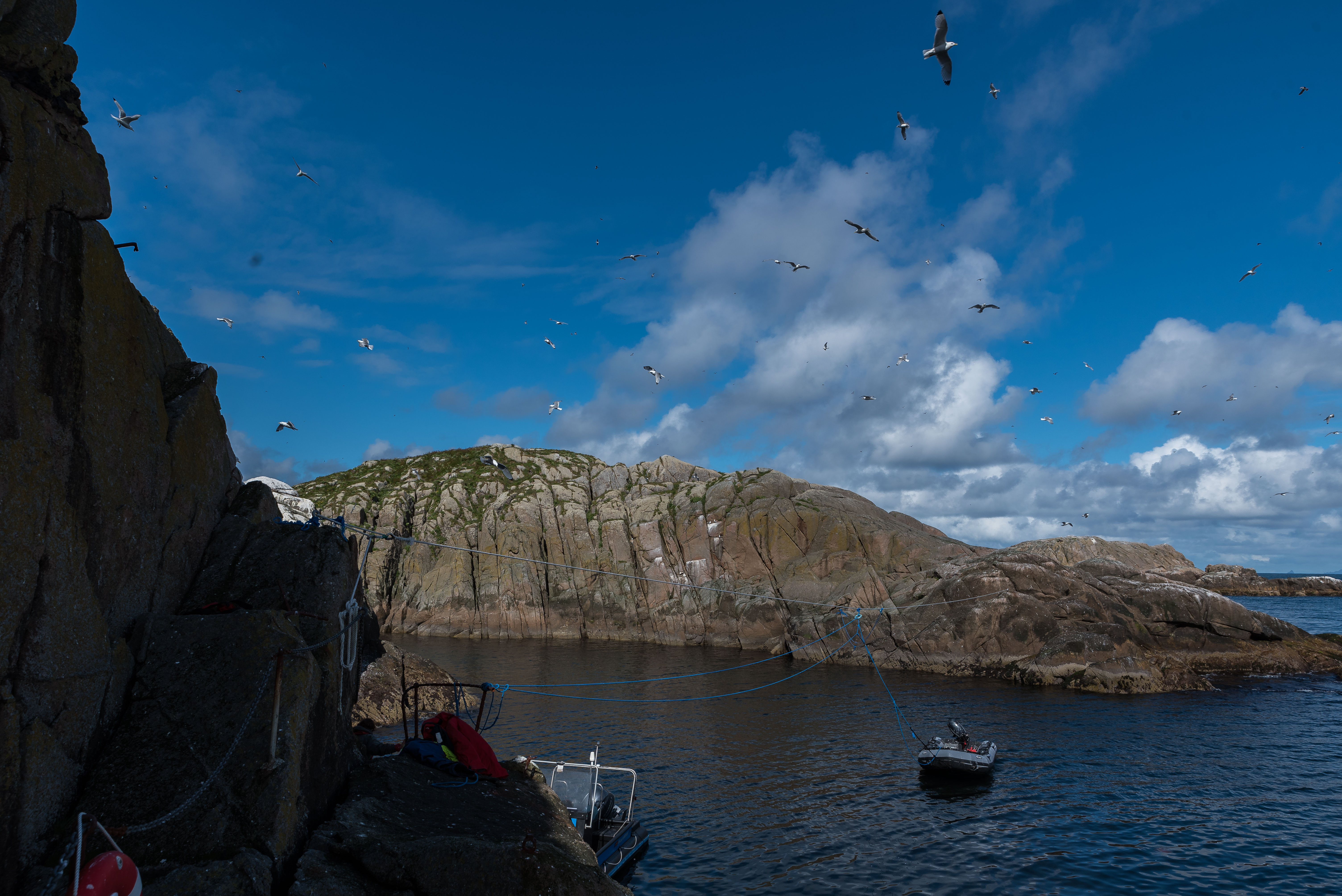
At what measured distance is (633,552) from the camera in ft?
238

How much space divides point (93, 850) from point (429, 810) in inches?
205

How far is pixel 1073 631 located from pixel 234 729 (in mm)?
47556

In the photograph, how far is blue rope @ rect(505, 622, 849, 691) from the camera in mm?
39906

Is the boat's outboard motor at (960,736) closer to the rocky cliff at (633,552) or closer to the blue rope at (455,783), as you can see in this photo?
the blue rope at (455,783)

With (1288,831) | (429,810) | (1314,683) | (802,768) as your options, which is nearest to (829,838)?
(802,768)

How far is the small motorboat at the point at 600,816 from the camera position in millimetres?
17938

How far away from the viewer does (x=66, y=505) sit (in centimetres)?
1012

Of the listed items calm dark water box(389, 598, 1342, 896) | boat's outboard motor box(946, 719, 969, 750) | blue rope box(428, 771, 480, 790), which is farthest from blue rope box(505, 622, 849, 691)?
blue rope box(428, 771, 480, 790)

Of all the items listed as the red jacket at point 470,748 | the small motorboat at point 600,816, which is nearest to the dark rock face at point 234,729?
the red jacket at point 470,748

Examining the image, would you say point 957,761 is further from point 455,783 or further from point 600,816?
point 455,783

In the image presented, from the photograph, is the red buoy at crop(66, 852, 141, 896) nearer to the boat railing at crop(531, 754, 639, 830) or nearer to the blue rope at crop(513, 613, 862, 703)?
the boat railing at crop(531, 754, 639, 830)

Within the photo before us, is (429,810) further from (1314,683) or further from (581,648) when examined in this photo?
(1314,683)

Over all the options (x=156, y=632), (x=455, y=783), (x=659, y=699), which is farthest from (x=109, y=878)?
(x=659, y=699)

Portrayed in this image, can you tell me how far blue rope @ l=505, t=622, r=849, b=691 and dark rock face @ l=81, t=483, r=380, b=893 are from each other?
22534 mm
